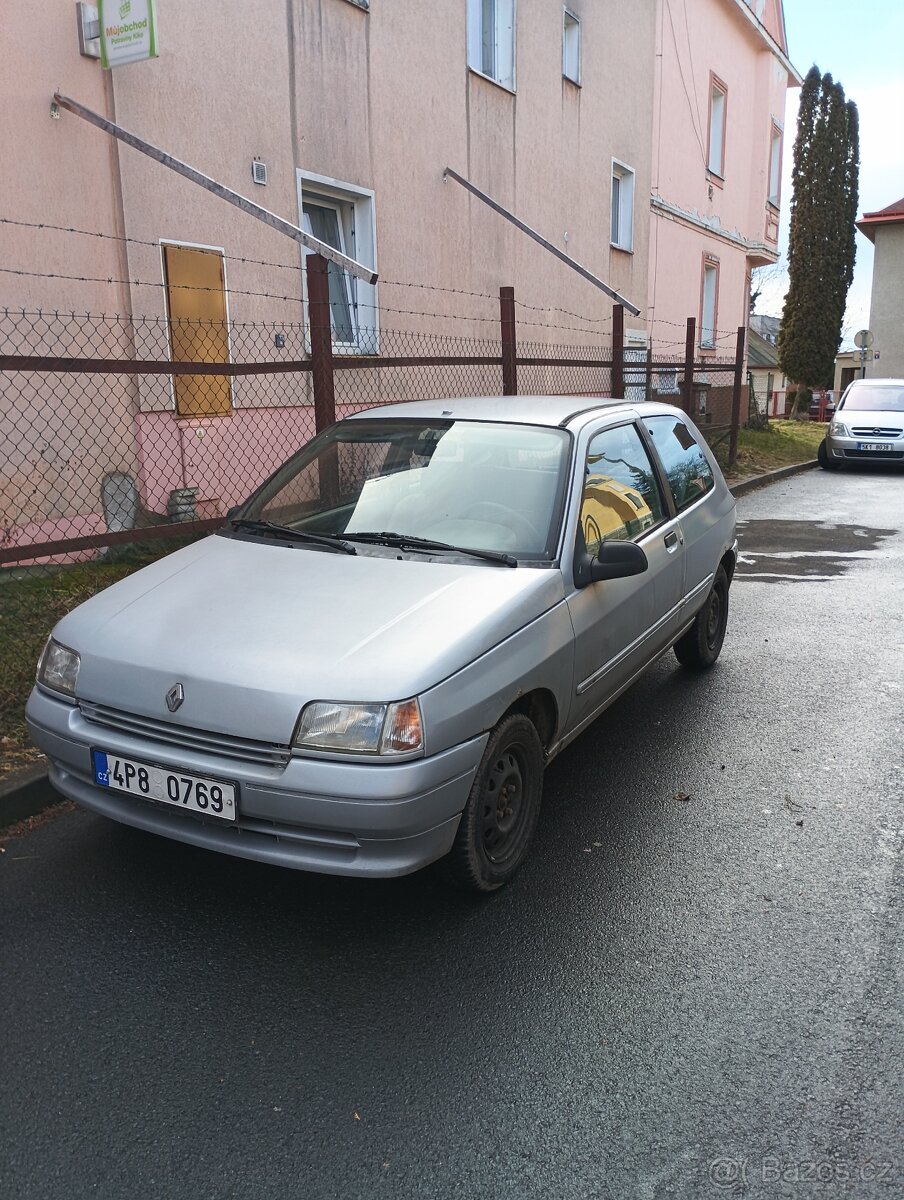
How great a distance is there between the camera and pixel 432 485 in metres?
4.08

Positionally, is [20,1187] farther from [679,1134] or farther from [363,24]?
[363,24]

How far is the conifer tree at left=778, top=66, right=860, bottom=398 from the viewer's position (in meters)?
34.7

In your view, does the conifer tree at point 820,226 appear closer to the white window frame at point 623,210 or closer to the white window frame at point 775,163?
the white window frame at point 775,163

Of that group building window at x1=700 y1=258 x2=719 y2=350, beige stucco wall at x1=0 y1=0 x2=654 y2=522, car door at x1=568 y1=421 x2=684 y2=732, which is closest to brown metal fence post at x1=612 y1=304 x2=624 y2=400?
beige stucco wall at x1=0 y1=0 x2=654 y2=522

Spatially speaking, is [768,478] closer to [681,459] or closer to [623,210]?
[623,210]

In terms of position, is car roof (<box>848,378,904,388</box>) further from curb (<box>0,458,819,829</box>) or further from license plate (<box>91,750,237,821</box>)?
license plate (<box>91,750,237,821</box>)

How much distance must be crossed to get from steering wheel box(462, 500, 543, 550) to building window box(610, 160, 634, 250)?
49.9 feet

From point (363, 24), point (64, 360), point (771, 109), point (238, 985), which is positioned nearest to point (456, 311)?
point (363, 24)

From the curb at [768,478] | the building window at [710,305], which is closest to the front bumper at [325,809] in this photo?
the curb at [768,478]

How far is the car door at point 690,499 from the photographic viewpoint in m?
5.02

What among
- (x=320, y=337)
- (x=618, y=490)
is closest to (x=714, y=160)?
(x=320, y=337)

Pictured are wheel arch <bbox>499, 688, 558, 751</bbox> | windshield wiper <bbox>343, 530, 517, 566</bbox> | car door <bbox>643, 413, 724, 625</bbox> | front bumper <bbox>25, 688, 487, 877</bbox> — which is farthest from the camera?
car door <bbox>643, 413, 724, 625</bbox>

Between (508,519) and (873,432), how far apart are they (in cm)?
1604

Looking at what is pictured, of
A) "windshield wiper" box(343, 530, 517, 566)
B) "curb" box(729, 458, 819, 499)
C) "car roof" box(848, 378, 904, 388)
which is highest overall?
"car roof" box(848, 378, 904, 388)
